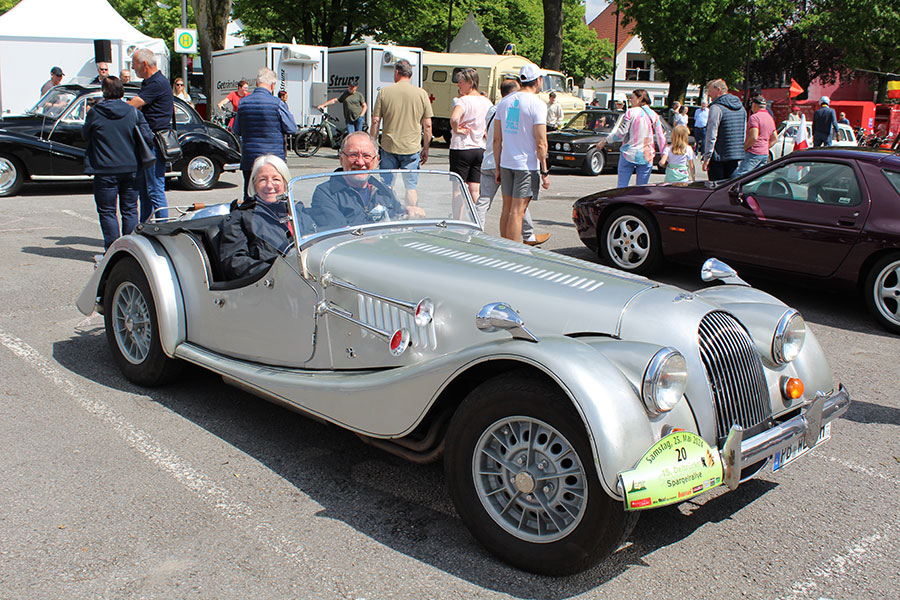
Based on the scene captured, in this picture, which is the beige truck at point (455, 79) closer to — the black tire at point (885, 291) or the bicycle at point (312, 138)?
the bicycle at point (312, 138)

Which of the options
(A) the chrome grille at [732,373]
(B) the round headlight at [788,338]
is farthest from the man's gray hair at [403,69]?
(A) the chrome grille at [732,373]

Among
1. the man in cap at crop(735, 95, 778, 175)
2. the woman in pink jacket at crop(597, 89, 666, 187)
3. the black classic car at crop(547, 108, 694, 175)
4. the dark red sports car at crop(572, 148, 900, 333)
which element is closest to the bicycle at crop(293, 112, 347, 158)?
the black classic car at crop(547, 108, 694, 175)

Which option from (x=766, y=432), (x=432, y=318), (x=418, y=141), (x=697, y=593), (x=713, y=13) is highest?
(x=713, y=13)

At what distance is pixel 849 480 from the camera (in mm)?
3904

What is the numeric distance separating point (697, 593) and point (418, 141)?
717 centimetres

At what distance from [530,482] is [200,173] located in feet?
38.4

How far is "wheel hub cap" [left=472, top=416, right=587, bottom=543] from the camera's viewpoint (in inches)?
114

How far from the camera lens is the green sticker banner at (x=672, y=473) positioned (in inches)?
104

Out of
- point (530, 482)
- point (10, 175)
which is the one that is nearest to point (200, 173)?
point (10, 175)

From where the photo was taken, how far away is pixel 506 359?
3014 mm

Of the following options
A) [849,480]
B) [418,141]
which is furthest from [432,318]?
[418,141]

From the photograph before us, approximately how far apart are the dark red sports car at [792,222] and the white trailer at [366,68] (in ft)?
49.2

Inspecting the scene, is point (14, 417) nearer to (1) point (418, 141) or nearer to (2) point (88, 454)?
(2) point (88, 454)

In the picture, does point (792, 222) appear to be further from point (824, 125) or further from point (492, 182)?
point (824, 125)
